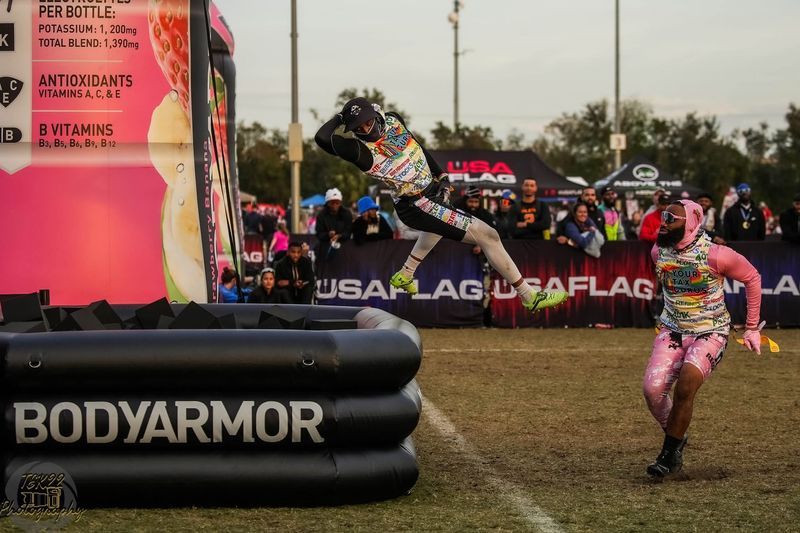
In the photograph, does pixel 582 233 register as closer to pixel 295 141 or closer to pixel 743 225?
pixel 743 225

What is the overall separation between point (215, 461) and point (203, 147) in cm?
320

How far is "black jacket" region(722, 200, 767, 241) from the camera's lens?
1944cm

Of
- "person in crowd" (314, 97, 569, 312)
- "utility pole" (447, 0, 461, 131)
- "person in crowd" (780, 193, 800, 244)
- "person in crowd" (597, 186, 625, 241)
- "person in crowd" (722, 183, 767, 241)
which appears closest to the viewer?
"person in crowd" (314, 97, 569, 312)

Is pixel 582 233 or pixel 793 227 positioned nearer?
pixel 582 233

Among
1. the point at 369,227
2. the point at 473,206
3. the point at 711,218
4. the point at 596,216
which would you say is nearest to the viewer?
the point at 473,206

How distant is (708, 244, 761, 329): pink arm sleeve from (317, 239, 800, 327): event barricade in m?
10.2

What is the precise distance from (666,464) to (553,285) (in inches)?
415

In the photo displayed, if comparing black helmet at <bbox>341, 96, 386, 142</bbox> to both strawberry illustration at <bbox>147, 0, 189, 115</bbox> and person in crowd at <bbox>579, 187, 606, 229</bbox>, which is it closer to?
strawberry illustration at <bbox>147, 0, 189, 115</bbox>

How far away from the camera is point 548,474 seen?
8.10 metres

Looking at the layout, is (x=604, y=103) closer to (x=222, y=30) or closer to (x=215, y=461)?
(x=222, y=30)

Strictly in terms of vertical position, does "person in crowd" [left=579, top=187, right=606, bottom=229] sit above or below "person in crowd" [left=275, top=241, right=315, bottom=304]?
above

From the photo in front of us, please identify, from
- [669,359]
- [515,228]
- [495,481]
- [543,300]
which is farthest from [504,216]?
[495,481]

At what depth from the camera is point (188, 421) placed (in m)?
6.80

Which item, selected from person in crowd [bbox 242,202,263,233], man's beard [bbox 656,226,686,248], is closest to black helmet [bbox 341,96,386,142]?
man's beard [bbox 656,226,686,248]
